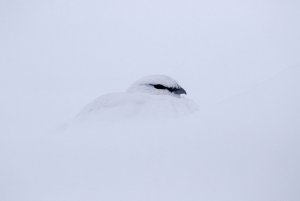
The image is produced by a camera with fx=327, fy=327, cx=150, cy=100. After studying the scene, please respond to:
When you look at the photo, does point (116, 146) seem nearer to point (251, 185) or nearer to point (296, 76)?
point (251, 185)

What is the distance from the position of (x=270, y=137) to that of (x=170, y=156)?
2.09 meters

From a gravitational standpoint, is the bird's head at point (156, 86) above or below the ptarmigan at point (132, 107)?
above

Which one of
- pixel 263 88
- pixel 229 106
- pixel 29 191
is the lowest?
pixel 29 191

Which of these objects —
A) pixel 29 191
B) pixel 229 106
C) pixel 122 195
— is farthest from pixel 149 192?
pixel 229 106

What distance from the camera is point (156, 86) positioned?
18812 millimetres

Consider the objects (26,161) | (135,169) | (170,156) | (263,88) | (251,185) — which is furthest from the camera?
(263,88)

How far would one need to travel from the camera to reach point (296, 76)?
10.1 meters

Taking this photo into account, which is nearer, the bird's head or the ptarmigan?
the ptarmigan

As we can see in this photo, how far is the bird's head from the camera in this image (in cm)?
1857

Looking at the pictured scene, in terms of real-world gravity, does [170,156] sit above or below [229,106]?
below

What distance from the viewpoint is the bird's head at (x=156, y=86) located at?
731 inches

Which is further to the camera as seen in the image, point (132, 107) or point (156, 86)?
point (156, 86)

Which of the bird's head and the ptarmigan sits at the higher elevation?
the bird's head

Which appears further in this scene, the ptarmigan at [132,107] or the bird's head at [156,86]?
the bird's head at [156,86]
